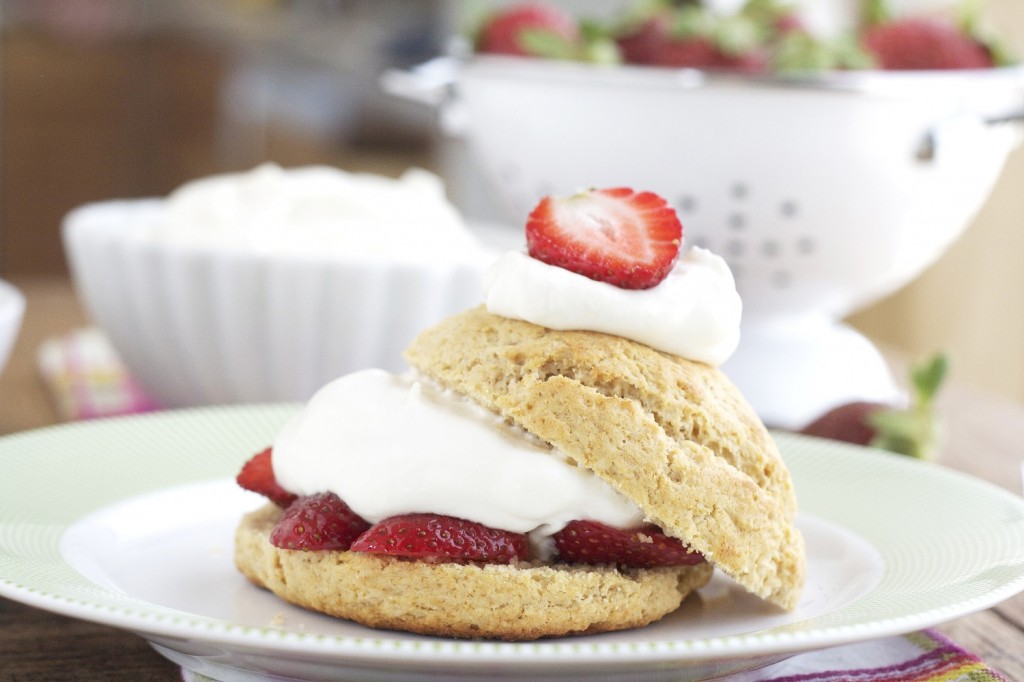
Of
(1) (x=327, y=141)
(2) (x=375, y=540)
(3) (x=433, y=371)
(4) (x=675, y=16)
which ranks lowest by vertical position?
(1) (x=327, y=141)

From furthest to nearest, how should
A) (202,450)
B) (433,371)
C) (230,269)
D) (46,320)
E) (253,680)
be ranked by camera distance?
(46,320), (230,269), (202,450), (433,371), (253,680)

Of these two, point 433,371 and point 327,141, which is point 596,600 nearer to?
point 433,371

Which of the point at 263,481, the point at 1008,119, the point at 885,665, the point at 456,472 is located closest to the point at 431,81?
the point at 1008,119

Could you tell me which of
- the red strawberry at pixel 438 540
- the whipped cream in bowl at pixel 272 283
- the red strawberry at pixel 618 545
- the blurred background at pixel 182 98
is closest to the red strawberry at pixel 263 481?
the red strawberry at pixel 438 540

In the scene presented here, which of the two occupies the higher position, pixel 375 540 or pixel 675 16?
pixel 675 16

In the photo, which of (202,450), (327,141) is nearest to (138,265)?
(202,450)

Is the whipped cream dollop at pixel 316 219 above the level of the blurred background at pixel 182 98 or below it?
above

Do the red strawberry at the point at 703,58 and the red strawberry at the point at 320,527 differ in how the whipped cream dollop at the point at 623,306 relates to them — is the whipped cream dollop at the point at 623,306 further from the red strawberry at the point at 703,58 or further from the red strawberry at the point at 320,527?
the red strawberry at the point at 703,58

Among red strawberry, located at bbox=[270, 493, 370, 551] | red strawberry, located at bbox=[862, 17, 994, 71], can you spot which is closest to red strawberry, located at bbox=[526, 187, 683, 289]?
red strawberry, located at bbox=[270, 493, 370, 551]

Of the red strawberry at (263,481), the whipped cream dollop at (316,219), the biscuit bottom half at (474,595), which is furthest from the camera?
the whipped cream dollop at (316,219)
